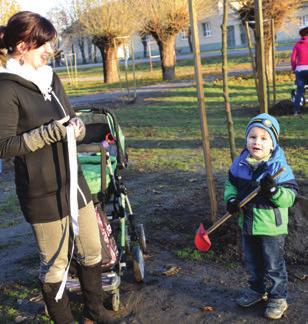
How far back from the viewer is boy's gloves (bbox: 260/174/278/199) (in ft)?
10.1

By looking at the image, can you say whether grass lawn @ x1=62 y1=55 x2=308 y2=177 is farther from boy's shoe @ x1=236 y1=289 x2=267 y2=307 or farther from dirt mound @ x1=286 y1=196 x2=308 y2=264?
boy's shoe @ x1=236 y1=289 x2=267 y2=307

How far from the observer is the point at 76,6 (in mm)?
28328

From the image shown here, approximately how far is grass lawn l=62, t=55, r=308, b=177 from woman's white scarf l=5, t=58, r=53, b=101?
14.5 ft

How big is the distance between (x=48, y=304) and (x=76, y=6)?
27076 millimetres

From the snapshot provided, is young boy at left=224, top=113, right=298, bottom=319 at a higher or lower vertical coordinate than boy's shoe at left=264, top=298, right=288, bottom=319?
higher

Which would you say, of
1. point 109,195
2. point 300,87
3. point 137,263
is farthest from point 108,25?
point 137,263

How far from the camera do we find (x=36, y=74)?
9.58 feet

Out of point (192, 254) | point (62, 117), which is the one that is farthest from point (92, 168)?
point (192, 254)

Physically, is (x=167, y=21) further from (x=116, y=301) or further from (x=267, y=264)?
(x=267, y=264)

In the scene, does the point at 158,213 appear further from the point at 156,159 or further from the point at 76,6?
the point at 76,6

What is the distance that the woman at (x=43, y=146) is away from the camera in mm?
2830

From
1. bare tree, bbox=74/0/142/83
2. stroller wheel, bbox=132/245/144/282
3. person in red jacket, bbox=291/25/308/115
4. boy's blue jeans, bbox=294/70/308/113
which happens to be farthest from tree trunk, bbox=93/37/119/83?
stroller wheel, bbox=132/245/144/282

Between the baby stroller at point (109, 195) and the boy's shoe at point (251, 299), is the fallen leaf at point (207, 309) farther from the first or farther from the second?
the baby stroller at point (109, 195)

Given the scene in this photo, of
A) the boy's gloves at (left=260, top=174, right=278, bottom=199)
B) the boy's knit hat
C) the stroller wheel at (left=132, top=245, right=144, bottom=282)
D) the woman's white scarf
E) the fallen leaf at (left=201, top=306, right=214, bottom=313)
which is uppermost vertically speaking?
the woman's white scarf
